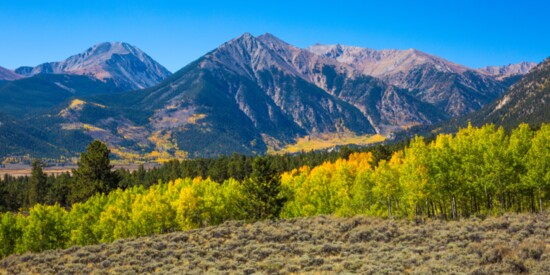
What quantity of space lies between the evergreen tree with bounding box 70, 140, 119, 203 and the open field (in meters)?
49.0

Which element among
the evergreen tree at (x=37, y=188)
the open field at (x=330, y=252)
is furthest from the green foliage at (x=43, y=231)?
the evergreen tree at (x=37, y=188)

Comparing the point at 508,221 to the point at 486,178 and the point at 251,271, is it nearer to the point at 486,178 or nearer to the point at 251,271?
the point at 486,178

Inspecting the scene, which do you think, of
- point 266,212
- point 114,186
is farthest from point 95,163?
point 266,212

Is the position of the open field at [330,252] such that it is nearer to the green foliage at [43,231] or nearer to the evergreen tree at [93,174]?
the green foliage at [43,231]

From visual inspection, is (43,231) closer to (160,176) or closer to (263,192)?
(263,192)

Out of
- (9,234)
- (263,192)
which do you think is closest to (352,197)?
(263,192)

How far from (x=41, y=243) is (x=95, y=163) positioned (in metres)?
22.2

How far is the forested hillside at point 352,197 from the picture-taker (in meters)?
63.3

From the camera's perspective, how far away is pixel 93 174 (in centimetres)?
9525

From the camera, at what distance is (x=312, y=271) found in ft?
102

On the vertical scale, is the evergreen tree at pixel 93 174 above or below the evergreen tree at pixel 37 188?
above

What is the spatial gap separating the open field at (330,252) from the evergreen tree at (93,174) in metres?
49.0

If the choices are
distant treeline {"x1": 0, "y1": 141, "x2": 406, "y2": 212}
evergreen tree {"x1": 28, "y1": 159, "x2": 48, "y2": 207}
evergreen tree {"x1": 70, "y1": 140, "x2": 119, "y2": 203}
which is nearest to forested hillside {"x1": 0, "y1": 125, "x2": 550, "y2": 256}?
evergreen tree {"x1": 70, "y1": 140, "x2": 119, "y2": 203}

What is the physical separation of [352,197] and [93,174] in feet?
185
